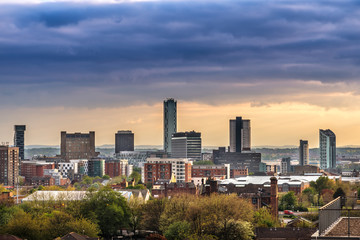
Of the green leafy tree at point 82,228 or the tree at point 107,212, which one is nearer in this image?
the green leafy tree at point 82,228

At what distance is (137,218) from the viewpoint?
109m

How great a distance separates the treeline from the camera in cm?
8600

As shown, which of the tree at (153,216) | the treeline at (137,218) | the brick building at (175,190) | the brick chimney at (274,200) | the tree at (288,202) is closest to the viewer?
the treeline at (137,218)

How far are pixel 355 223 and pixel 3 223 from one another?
56088 millimetres

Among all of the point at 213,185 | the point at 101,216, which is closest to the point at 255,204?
the point at 213,185

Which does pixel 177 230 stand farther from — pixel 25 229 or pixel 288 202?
pixel 288 202

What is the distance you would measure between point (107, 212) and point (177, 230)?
1715 cm

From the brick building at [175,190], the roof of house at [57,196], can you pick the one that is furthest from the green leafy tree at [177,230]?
the brick building at [175,190]

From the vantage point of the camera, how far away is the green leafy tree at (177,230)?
89819 millimetres

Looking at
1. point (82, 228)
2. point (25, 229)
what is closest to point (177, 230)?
point (82, 228)

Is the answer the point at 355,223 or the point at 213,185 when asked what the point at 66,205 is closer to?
the point at 213,185

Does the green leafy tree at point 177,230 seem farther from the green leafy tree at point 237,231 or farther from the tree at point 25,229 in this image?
the tree at point 25,229

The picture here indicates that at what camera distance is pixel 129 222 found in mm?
108438

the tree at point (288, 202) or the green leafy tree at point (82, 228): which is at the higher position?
the green leafy tree at point (82, 228)
